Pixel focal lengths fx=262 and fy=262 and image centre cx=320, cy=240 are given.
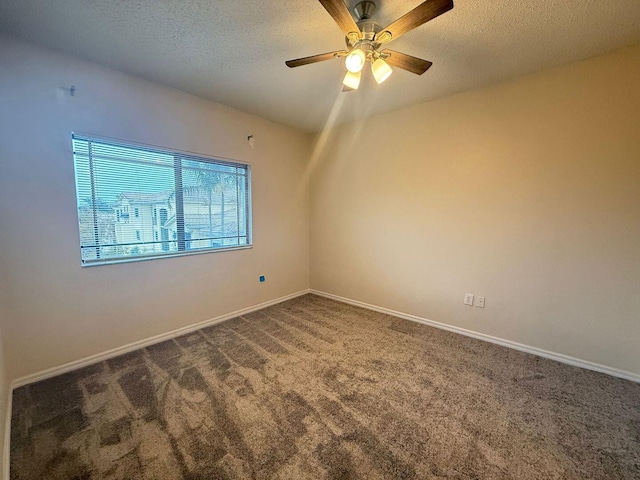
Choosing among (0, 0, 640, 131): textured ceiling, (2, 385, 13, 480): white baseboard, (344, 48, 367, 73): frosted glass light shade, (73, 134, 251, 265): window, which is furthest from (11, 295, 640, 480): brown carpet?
(0, 0, 640, 131): textured ceiling

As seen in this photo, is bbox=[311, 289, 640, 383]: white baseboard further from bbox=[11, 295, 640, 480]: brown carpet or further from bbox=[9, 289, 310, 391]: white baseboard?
bbox=[9, 289, 310, 391]: white baseboard

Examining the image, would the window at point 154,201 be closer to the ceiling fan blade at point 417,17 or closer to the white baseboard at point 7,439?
the white baseboard at point 7,439

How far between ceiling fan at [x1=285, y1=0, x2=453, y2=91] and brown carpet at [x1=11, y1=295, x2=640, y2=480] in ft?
7.35

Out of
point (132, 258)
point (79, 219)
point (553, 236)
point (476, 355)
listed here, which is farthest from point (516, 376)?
point (79, 219)

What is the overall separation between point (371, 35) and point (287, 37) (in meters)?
0.64

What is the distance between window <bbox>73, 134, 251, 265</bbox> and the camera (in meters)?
2.25

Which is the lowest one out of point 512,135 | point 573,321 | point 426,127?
point 573,321

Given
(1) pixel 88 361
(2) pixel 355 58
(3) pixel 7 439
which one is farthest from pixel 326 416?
(2) pixel 355 58

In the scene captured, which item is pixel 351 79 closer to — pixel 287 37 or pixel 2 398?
pixel 287 37

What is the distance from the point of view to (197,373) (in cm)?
215

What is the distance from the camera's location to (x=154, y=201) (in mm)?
2613

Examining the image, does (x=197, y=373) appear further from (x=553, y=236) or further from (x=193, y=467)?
(x=553, y=236)

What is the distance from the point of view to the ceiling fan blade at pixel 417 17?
122cm

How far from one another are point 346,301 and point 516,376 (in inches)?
83.7
